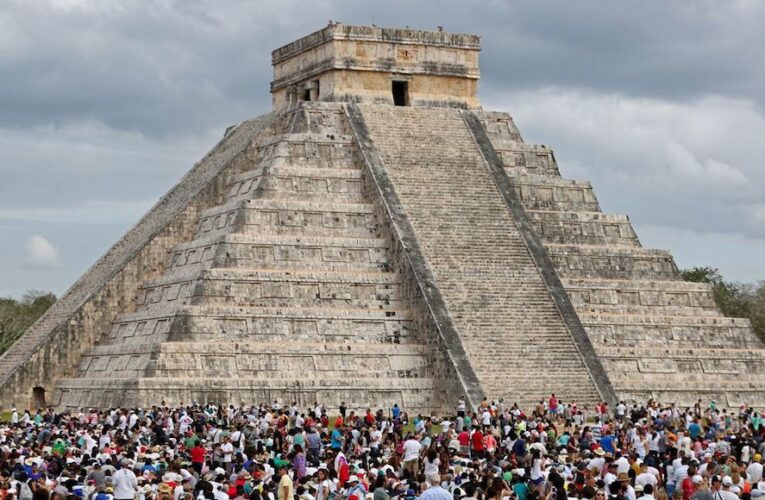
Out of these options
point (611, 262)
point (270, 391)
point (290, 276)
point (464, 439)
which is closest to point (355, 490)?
point (464, 439)

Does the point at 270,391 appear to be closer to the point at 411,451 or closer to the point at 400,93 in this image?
the point at 411,451

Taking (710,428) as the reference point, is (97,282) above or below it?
above

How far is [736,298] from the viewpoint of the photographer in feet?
209

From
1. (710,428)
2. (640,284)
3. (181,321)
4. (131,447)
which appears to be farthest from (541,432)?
(640,284)

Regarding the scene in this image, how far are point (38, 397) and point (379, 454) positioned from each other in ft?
47.6

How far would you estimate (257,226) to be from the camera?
3675 cm

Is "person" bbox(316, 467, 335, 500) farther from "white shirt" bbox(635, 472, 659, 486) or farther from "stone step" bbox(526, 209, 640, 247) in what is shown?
"stone step" bbox(526, 209, 640, 247)

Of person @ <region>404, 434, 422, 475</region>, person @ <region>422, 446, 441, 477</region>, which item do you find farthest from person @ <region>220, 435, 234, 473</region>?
person @ <region>422, 446, 441, 477</region>

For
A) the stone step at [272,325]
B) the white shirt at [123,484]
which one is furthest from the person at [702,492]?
the stone step at [272,325]

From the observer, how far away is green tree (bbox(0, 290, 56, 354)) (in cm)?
5378

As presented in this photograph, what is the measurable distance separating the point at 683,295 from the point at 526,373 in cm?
690

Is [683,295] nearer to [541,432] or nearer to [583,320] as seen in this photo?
[583,320]

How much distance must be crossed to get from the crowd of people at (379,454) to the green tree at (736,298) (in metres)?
→ 22.9

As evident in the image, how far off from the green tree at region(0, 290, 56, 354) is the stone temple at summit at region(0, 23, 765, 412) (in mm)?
12313
